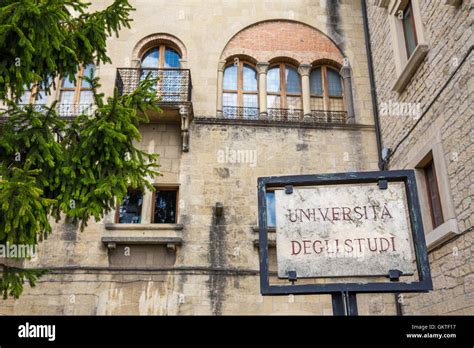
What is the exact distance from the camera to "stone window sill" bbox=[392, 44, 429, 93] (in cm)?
901

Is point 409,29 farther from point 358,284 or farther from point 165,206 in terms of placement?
point 358,284

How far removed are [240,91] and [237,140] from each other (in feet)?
5.40

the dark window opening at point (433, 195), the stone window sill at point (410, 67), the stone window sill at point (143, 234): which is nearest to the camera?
the dark window opening at point (433, 195)

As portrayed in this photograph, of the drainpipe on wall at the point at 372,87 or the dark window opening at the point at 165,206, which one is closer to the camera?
the dark window opening at the point at 165,206

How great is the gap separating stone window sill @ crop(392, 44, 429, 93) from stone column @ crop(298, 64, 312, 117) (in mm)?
2544

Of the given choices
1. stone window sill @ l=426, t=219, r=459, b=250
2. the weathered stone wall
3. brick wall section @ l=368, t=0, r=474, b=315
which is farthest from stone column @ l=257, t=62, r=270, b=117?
stone window sill @ l=426, t=219, r=459, b=250

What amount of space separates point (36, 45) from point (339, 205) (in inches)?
192

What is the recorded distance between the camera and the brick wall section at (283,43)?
12.9 metres

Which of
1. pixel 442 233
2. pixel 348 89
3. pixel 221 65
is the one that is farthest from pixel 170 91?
pixel 442 233

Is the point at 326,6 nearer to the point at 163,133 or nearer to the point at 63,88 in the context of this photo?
the point at 163,133

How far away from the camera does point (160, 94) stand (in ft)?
38.9

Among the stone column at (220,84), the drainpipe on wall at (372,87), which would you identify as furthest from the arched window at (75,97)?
the drainpipe on wall at (372,87)

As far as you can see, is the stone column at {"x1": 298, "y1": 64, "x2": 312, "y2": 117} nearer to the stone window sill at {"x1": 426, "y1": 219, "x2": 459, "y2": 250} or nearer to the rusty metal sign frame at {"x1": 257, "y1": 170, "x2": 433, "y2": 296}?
the stone window sill at {"x1": 426, "y1": 219, "x2": 459, "y2": 250}

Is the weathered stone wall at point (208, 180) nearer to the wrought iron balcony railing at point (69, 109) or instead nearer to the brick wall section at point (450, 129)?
the wrought iron balcony railing at point (69, 109)
